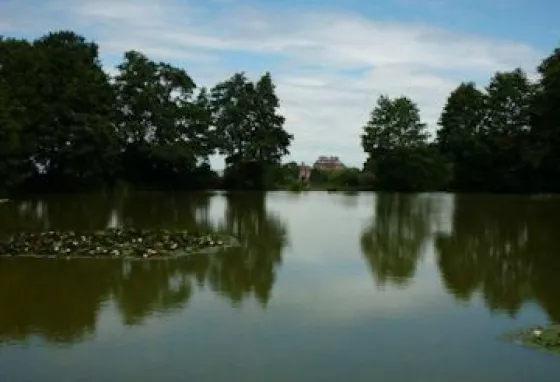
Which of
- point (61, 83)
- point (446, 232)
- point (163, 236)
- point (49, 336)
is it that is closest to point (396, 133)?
point (61, 83)

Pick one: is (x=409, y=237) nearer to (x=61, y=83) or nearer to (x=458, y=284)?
(x=458, y=284)

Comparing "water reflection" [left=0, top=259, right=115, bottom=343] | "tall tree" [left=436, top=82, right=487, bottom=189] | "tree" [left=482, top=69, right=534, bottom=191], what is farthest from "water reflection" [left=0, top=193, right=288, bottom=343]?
"tall tree" [left=436, top=82, right=487, bottom=189]

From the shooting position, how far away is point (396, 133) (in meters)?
72.6

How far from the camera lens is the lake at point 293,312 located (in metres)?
9.02

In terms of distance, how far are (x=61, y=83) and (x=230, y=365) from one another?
4583cm

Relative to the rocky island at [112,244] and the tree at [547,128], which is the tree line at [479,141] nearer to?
the tree at [547,128]

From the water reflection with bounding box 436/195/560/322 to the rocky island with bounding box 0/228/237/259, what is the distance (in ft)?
21.5

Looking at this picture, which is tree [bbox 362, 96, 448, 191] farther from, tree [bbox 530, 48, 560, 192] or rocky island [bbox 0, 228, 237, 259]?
rocky island [bbox 0, 228, 237, 259]

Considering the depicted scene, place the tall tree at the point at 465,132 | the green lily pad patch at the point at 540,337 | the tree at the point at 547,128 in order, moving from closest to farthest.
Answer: the green lily pad patch at the point at 540,337
the tree at the point at 547,128
the tall tree at the point at 465,132

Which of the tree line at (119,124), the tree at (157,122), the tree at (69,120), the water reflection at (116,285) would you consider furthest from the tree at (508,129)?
the water reflection at (116,285)

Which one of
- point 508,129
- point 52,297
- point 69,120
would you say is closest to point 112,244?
point 52,297

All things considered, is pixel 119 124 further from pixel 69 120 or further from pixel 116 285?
pixel 116 285

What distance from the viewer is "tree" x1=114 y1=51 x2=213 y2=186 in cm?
5969

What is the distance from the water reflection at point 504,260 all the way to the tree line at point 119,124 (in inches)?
1018
